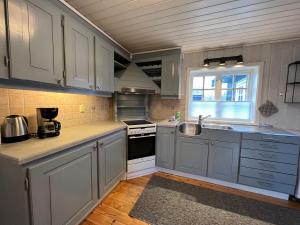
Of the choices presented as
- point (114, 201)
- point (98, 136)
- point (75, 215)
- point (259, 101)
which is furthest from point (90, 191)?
point (259, 101)

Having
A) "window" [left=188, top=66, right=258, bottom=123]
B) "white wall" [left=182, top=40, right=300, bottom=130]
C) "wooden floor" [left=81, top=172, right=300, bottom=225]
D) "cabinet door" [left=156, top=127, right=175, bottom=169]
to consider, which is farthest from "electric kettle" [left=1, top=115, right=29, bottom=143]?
"white wall" [left=182, top=40, right=300, bottom=130]

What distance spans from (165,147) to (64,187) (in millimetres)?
1620

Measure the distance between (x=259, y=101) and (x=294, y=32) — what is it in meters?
1.03

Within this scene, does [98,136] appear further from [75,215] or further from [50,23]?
[50,23]

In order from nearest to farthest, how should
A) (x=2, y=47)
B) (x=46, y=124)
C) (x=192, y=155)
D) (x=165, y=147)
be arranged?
(x=2, y=47)
(x=46, y=124)
(x=192, y=155)
(x=165, y=147)

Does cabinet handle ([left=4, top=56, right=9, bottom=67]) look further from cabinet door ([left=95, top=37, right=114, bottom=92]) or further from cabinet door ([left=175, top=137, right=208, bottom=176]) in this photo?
cabinet door ([left=175, top=137, right=208, bottom=176])

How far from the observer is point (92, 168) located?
5.14 ft

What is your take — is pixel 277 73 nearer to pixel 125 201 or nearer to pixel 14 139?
pixel 125 201

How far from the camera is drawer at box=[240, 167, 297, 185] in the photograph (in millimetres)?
1841

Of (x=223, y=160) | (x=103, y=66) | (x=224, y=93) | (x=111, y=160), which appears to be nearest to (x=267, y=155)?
(x=223, y=160)

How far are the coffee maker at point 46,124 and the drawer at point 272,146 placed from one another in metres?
2.38

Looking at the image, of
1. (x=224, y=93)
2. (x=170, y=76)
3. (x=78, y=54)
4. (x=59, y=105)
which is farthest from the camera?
(x=224, y=93)

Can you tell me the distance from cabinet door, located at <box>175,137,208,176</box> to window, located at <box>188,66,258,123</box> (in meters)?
0.74

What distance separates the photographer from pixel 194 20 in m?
1.69
